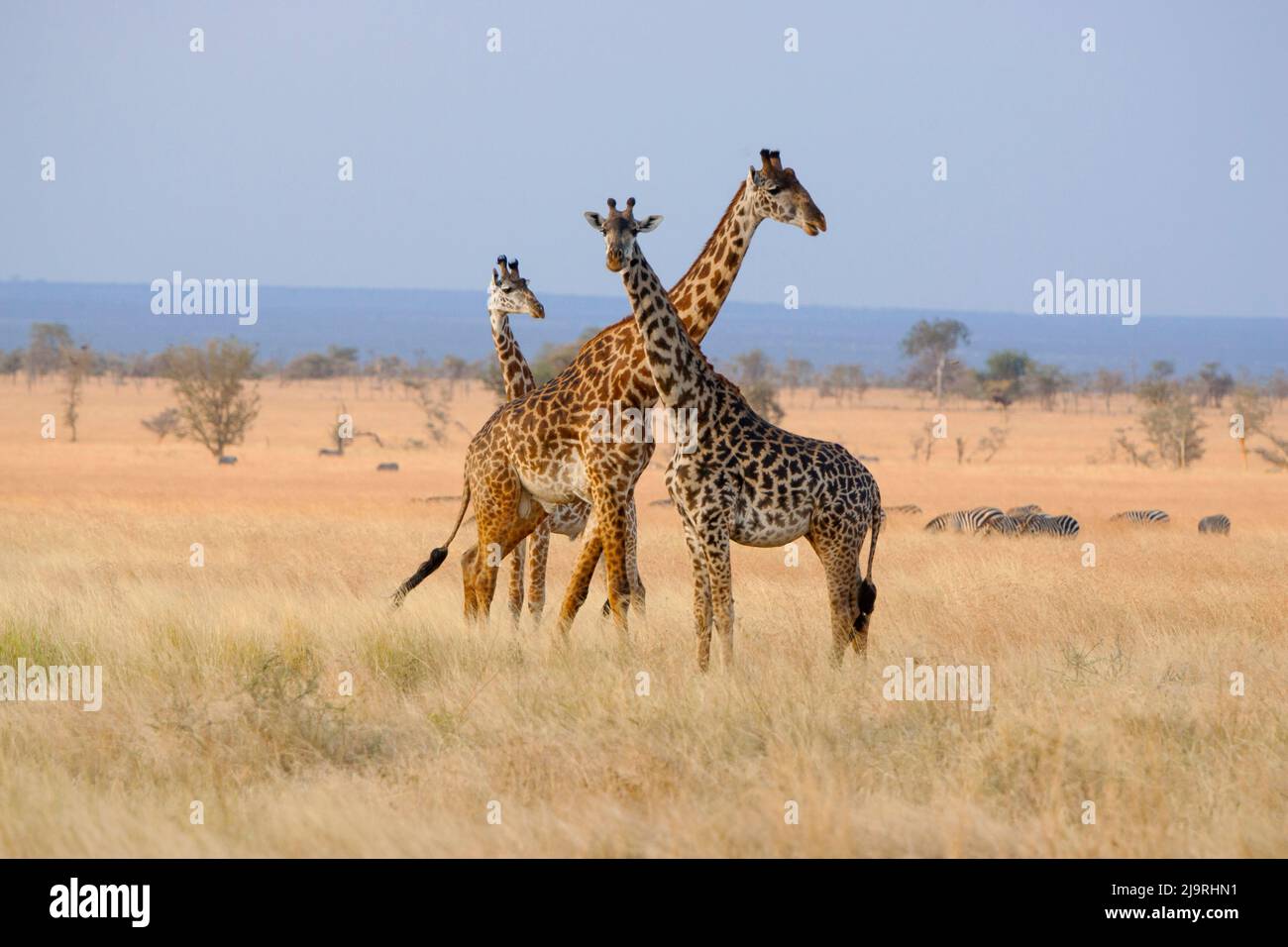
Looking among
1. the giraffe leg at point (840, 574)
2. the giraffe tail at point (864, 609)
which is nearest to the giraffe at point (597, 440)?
the giraffe leg at point (840, 574)

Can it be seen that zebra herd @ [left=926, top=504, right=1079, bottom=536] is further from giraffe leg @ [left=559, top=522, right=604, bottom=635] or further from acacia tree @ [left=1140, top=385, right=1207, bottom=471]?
acacia tree @ [left=1140, top=385, right=1207, bottom=471]

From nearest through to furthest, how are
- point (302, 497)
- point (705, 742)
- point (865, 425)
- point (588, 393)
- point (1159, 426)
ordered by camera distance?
point (705, 742), point (588, 393), point (302, 497), point (1159, 426), point (865, 425)

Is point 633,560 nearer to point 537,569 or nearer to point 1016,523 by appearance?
point 537,569

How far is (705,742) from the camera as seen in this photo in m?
7.13

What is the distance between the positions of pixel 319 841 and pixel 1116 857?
301cm

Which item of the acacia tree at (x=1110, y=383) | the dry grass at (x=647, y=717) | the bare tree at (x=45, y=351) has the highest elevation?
the bare tree at (x=45, y=351)

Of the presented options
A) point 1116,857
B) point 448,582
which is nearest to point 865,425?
point 448,582

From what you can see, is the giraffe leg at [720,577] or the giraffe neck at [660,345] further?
the giraffe neck at [660,345]

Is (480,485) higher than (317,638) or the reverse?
higher

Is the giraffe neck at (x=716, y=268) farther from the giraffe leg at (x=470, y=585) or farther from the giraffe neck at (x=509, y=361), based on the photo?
the giraffe leg at (x=470, y=585)

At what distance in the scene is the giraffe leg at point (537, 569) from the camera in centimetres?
1058

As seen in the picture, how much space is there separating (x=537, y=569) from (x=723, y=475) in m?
2.56

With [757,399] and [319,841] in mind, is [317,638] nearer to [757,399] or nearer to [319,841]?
[319,841]
